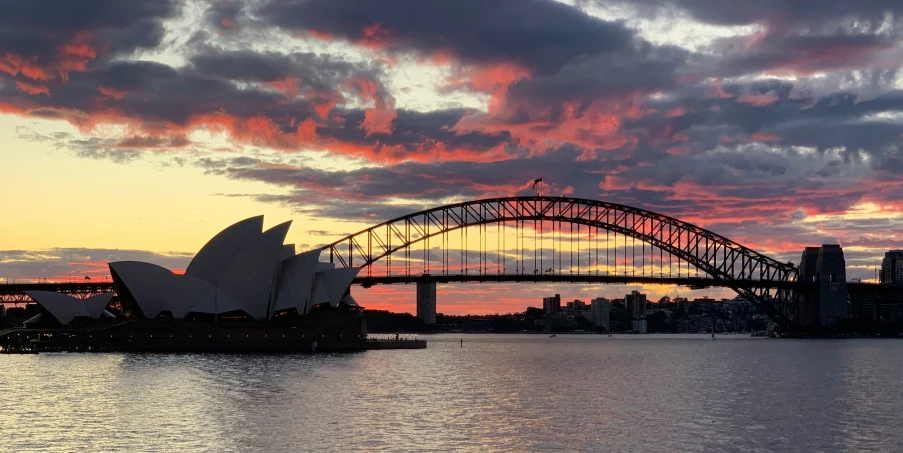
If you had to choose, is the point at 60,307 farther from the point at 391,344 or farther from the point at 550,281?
the point at 550,281

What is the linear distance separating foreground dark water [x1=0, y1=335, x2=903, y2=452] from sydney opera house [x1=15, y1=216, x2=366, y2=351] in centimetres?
1886

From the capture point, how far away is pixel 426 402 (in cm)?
5222

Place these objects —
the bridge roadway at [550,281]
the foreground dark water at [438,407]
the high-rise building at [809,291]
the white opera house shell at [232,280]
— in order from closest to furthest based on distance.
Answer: the foreground dark water at [438,407] → the white opera house shell at [232,280] → the bridge roadway at [550,281] → the high-rise building at [809,291]

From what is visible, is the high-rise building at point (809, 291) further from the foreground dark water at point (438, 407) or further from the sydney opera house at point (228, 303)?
the sydney opera house at point (228, 303)

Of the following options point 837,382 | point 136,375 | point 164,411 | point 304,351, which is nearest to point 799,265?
point 304,351

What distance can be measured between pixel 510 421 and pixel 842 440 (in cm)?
1263

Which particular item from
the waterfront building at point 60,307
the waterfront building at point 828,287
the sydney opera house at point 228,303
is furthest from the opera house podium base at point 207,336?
the waterfront building at point 828,287

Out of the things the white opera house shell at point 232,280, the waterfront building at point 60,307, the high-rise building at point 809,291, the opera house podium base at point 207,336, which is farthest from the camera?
the high-rise building at point 809,291

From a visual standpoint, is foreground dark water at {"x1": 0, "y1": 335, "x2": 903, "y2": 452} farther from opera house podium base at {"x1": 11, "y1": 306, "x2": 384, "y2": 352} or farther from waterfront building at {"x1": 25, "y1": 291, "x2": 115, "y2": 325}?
waterfront building at {"x1": 25, "y1": 291, "x2": 115, "y2": 325}

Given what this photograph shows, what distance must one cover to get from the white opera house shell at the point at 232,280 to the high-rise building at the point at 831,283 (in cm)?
7671

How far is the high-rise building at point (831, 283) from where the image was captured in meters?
149

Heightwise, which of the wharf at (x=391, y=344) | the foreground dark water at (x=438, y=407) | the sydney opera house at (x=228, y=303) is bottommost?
the foreground dark water at (x=438, y=407)

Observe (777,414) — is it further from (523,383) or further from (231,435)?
(231,435)

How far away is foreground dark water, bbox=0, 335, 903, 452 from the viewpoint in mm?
38375
